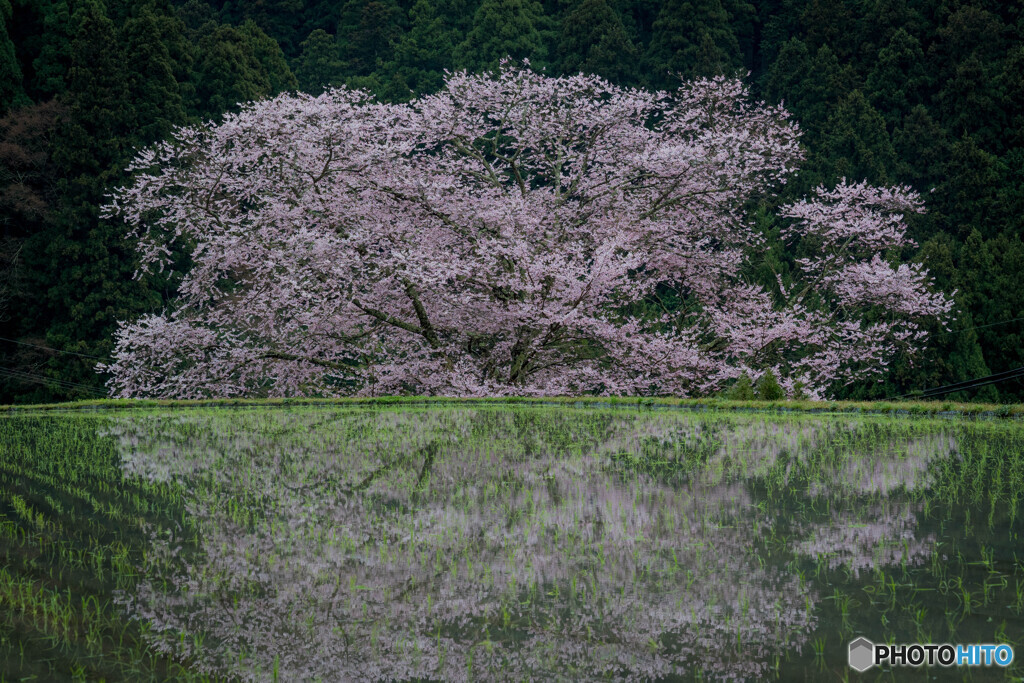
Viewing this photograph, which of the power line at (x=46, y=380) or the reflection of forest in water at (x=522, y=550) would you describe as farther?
the power line at (x=46, y=380)

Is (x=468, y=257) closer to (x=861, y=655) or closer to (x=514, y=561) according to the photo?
(x=514, y=561)

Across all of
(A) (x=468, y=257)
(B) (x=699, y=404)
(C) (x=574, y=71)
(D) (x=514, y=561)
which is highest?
(C) (x=574, y=71)

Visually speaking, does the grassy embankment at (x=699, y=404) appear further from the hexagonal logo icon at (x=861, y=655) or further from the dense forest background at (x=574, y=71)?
the dense forest background at (x=574, y=71)

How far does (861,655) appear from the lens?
3473mm

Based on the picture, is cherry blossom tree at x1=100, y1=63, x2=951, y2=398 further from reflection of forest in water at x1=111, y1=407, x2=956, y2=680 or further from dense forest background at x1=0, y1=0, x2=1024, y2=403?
reflection of forest in water at x1=111, y1=407, x2=956, y2=680

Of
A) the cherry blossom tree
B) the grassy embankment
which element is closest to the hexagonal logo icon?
the grassy embankment

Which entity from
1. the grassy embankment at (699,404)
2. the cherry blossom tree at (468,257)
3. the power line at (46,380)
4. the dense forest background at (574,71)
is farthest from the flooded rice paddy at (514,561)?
the power line at (46,380)

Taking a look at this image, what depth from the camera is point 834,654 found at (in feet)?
11.5

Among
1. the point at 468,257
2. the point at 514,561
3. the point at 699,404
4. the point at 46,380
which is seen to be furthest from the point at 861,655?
the point at 46,380

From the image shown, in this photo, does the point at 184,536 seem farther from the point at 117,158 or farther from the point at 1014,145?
the point at 1014,145

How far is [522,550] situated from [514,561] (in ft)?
0.77

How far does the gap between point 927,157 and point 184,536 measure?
120 ft

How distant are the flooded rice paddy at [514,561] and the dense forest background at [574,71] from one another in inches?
833

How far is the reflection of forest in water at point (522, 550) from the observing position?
366 cm
